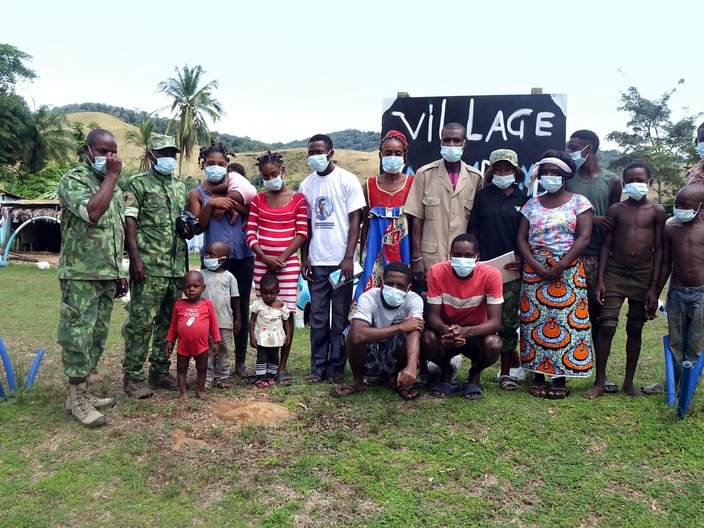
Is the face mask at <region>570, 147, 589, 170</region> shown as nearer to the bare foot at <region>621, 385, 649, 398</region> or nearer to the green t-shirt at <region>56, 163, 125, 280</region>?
the bare foot at <region>621, 385, 649, 398</region>

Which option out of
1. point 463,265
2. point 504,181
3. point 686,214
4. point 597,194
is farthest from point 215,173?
point 686,214

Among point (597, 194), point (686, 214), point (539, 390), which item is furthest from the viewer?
point (597, 194)

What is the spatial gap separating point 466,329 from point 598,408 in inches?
47.7

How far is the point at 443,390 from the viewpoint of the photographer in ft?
14.7

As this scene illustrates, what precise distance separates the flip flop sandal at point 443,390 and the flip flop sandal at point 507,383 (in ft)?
1.65

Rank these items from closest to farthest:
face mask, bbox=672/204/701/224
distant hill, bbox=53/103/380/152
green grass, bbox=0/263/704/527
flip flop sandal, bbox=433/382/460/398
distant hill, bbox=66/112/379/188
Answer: green grass, bbox=0/263/704/527, face mask, bbox=672/204/701/224, flip flop sandal, bbox=433/382/460/398, distant hill, bbox=66/112/379/188, distant hill, bbox=53/103/380/152

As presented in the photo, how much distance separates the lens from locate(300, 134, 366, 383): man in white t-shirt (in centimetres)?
479

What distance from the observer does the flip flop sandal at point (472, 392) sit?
439 centimetres

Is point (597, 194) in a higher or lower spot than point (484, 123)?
lower

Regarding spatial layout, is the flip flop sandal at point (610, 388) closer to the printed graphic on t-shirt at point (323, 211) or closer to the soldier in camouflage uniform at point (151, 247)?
the printed graphic on t-shirt at point (323, 211)

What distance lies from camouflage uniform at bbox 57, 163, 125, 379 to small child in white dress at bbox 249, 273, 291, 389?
1.23m

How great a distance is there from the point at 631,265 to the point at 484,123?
2322 mm

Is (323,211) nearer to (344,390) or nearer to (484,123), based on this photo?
(344,390)

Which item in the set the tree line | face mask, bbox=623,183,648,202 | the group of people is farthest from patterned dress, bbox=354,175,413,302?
the tree line
